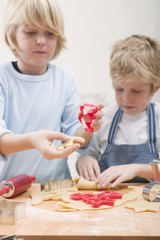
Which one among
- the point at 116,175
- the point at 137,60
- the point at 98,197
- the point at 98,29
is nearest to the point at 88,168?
the point at 116,175

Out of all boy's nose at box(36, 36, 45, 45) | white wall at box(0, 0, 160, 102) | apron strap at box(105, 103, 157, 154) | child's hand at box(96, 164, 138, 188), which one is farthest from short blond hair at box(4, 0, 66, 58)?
white wall at box(0, 0, 160, 102)

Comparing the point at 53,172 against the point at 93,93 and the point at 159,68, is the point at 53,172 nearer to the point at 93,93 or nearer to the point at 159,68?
the point at 159,68

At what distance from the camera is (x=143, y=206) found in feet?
2.43

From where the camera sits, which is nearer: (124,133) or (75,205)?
(75,205)

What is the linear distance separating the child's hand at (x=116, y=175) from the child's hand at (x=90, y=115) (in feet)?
0.38

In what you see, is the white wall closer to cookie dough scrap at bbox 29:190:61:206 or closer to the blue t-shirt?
the blue t-shirt

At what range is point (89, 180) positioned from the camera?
96cm

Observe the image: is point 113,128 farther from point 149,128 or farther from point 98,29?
point 98,29

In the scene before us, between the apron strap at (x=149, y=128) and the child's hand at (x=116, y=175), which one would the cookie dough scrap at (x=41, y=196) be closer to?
the child's hand at (x=116, y=175)

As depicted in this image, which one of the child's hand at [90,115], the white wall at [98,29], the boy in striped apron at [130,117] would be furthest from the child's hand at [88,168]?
the white wall at [98,29]

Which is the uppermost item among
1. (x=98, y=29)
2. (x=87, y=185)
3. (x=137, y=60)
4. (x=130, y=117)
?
(x=98, y=29)

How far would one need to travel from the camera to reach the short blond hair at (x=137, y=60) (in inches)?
41.4

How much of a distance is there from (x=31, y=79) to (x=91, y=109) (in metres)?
0.23

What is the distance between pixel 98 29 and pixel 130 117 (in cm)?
67
